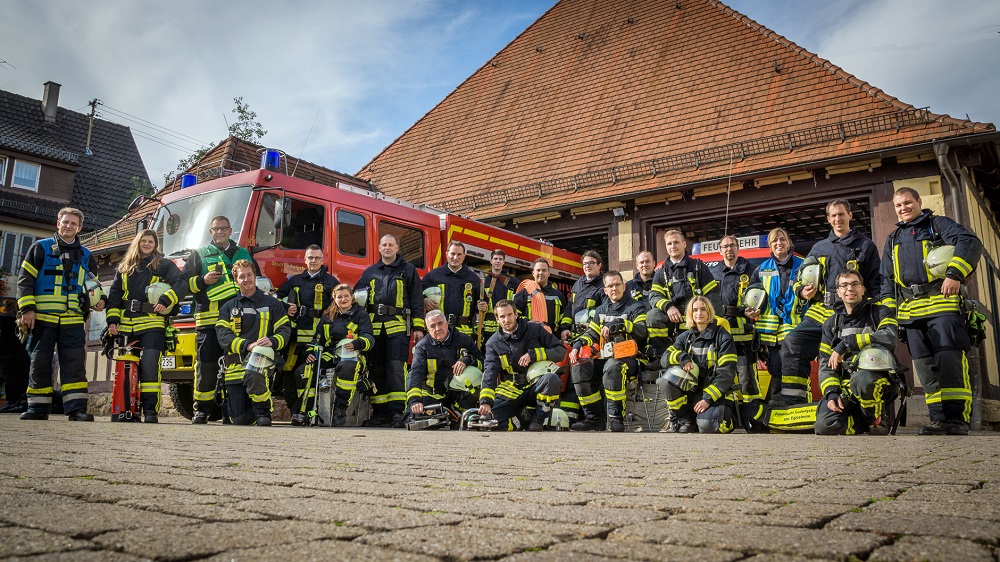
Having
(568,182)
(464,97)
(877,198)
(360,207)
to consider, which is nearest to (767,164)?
(877,198)

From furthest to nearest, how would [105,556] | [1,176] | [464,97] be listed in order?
[1,176]
[464,97]
[105,556]

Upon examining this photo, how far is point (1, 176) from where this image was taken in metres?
22.6

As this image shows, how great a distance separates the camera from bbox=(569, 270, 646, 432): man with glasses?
7.34m

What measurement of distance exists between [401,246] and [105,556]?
27.3 feet

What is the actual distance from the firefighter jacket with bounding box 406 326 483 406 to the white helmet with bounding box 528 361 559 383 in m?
0.73

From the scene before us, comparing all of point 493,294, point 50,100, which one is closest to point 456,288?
point 493,294

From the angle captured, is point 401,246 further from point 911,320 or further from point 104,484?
point 104,484

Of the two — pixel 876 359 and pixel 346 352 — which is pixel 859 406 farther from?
pixel 346 352

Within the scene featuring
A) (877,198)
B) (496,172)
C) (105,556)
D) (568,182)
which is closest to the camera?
(105,556)

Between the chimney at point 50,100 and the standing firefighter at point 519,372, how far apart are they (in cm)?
2573

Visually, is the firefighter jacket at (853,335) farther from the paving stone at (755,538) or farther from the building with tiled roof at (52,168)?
the building with tiled roof at (52,168)

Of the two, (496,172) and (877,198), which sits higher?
(496,172)

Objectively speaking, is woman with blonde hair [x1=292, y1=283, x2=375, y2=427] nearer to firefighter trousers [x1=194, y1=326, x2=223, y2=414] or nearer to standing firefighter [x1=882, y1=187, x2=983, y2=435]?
firefighter trousers [x1=194, y1=326, x2=223, y2=414]

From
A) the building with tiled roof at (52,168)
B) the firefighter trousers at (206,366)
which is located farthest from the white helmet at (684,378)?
the building with tiled roof at (52,168)
